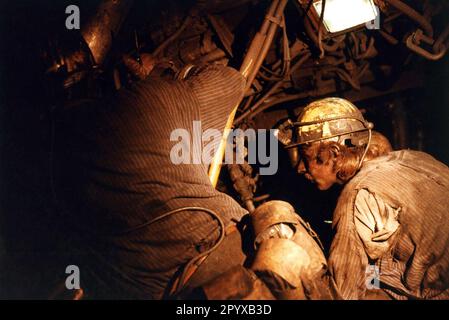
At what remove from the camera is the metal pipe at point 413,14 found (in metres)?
3.64

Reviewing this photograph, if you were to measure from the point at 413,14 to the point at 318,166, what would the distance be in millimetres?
1960

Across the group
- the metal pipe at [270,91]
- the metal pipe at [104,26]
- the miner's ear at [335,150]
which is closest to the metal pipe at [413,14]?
the metal pipe at [270,91]

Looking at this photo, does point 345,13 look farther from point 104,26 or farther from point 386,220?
Result: point 104,26

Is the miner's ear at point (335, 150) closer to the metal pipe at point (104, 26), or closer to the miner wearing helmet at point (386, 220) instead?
the miner wearing helmet at point (386, 220)

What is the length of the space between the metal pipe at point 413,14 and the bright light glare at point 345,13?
43 centimetres

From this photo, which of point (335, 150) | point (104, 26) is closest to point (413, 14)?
point (335, 150)

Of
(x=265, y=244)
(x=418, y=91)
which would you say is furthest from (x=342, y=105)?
(x=418, y=91)

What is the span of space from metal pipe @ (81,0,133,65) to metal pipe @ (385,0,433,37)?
2816mm

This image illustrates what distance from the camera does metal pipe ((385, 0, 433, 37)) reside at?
364 cm

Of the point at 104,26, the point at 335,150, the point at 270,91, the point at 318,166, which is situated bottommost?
the point at 318,166

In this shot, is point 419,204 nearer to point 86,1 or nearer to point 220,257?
point 220,257

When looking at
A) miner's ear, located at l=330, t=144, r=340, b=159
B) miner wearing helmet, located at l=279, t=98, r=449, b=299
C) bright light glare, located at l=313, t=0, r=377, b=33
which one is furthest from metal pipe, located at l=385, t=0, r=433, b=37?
miner's ear, located at l=330, t=144, r=340, b=159

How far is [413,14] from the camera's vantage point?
3.71 metres
